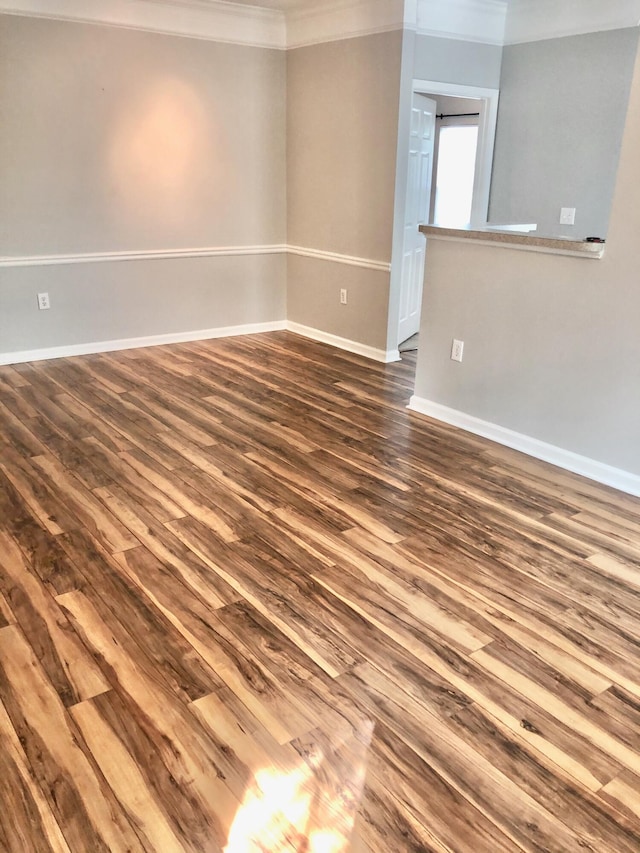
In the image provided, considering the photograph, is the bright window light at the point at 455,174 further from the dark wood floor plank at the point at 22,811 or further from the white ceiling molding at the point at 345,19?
the dark wood floor plank at the point at 22,811

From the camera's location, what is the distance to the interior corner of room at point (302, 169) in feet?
14.3

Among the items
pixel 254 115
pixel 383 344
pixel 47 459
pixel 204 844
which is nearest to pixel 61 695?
pixel 204 844

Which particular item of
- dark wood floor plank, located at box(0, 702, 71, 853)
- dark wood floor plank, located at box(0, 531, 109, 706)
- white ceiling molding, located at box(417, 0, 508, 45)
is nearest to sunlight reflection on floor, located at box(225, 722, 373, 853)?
dark wood floor plank, located at box(0, 702, 71, 853)

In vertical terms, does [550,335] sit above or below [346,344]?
above

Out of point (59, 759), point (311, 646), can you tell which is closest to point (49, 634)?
point (59, 759)

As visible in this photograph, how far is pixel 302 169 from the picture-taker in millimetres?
5648

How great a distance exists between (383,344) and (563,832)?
3993mm

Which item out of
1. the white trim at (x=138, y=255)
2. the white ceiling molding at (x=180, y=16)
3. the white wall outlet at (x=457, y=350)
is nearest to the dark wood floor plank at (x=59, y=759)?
the white wall outlet at (x=457, y=350)

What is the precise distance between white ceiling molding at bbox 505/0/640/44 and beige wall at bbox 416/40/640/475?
7.08ft

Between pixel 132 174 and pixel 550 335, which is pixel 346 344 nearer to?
pixel 132 174

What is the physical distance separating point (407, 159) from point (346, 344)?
59.0 inches

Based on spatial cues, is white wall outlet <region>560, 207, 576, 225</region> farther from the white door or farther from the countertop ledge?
the countertop ledge

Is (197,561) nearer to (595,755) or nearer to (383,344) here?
(595,755)

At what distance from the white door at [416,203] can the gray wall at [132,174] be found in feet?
3.95
